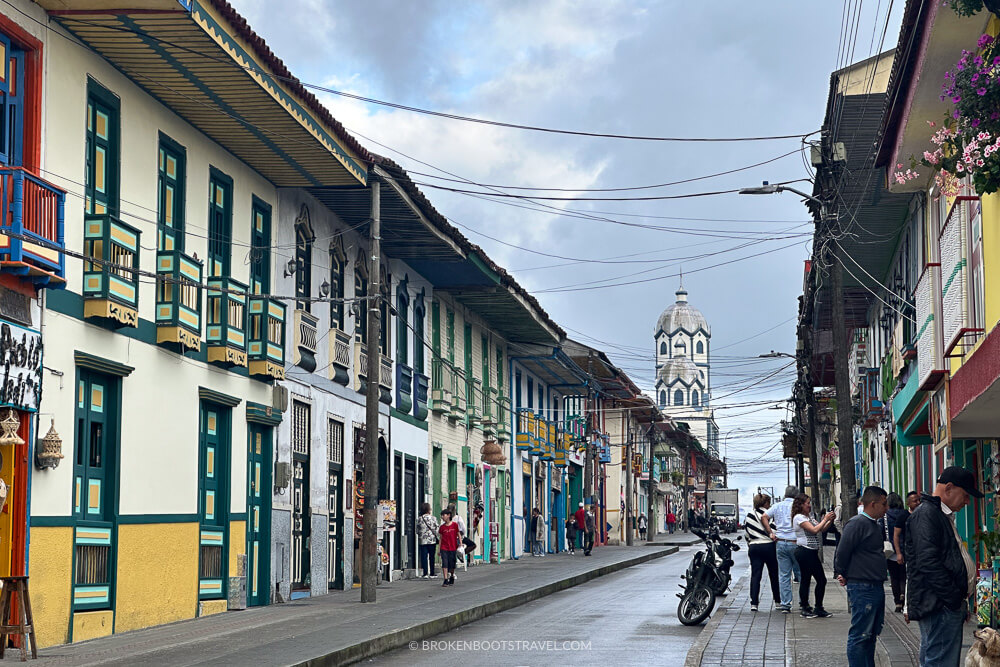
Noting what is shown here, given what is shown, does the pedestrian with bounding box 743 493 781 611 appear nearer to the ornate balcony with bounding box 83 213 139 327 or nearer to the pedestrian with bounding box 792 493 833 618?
the pedestrian with bounding box 792 493 833 618

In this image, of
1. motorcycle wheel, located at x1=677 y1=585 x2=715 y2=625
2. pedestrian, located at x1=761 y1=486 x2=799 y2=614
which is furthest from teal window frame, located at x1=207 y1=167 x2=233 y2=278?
pedestrian, located at x1=761 y1=486 x2=799 y2=614

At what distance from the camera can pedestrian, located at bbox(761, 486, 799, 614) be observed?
689 inches

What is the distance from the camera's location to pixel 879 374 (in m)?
32.0

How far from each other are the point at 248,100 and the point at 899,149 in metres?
7.88

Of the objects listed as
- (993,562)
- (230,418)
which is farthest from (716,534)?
(230,418)

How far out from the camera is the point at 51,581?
544 inches

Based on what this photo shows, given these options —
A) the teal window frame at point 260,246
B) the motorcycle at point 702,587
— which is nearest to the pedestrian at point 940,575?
the motorcycle at point 702,587

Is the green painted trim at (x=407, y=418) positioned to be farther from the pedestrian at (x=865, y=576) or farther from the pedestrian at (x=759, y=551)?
the pedestrian at (x=865, y=576)

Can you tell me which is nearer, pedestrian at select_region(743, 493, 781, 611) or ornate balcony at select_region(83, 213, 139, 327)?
ornate balcony at select_region(83, 213, 139, 327)

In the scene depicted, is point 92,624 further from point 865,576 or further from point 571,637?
point 865,576

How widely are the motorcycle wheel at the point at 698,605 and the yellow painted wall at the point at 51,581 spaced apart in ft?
24.1

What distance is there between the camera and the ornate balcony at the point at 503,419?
3916 centimetres

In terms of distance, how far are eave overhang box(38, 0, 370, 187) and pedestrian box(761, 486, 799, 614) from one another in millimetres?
7948

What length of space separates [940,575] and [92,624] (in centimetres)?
971
